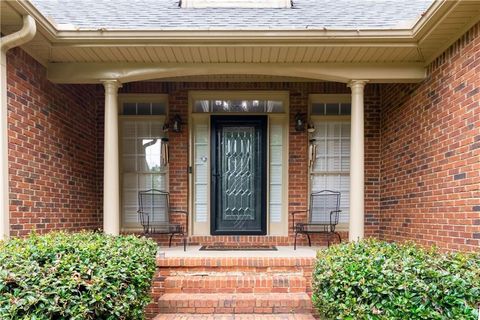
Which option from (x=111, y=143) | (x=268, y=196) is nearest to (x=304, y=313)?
(x=268, y=196)

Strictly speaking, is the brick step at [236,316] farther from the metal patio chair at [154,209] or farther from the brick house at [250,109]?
the metal patio chair at [154,209]

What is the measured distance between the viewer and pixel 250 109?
17.5 feet

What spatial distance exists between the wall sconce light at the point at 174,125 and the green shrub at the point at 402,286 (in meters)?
3.32

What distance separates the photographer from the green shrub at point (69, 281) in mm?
2085

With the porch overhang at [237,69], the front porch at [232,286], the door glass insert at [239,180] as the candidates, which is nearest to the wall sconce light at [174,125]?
the door glass insert at [239,180]

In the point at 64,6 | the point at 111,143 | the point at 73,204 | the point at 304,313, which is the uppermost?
the point at 64,6

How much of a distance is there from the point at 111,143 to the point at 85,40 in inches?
43.4

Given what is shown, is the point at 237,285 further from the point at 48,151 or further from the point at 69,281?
the point at 48,151

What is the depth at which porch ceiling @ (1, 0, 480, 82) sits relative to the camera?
3.60m

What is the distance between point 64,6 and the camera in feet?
16.5

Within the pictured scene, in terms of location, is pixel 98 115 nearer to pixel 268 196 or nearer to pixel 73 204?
pixel 73 204

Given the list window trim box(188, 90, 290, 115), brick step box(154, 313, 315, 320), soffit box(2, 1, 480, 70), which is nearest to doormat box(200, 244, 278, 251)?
brick step box(154, 313, 315, 320)

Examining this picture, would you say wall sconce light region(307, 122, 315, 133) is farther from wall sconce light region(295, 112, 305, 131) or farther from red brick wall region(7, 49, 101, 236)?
red brick wall region(7, 49, 101, 236)

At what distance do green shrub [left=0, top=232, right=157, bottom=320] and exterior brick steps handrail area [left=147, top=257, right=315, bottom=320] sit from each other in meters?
0.64
